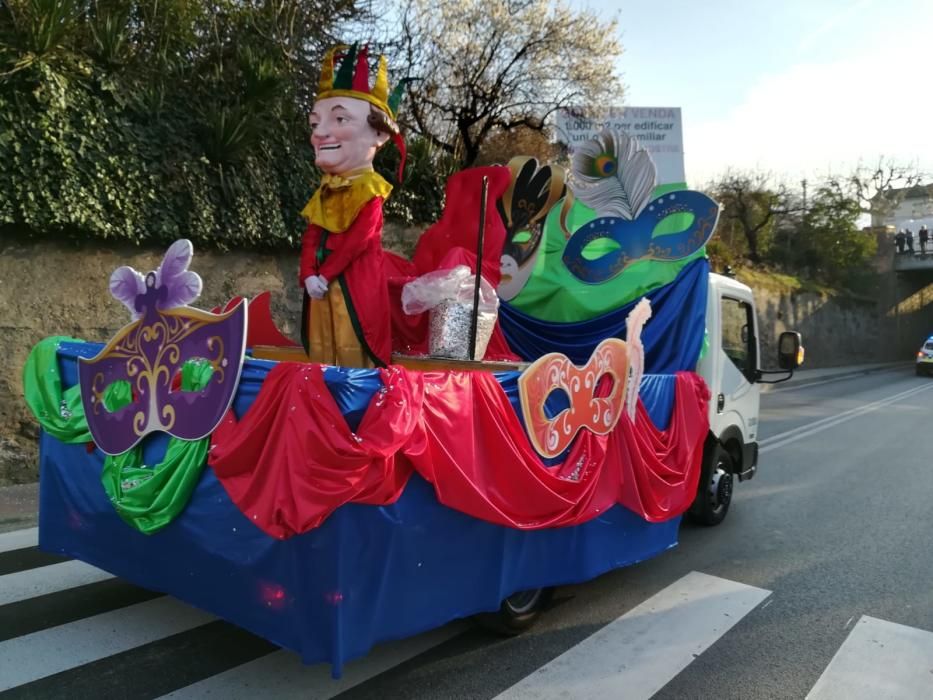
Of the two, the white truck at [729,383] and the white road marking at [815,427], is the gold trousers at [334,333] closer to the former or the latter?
the white truck at [729,383]

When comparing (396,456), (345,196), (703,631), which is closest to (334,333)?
(345,196)

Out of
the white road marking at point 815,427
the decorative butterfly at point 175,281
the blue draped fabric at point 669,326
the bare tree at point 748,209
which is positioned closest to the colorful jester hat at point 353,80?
the decorative butterfly at point 175,281

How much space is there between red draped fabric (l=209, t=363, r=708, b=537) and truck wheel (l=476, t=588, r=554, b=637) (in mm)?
528

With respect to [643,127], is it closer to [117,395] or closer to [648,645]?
[648,645]

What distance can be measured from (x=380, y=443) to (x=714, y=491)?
408 centimetres

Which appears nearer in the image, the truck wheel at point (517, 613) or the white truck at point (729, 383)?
the truck wheel at point (517, 613)

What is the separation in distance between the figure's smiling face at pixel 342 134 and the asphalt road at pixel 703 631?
8.65 feet

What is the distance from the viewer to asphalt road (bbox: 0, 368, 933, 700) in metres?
3.14

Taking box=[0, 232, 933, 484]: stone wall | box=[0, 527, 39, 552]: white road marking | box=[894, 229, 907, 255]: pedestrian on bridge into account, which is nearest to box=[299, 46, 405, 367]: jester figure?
box=[0, 527, 39, 552]: white road marking

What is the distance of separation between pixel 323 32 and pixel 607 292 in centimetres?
826

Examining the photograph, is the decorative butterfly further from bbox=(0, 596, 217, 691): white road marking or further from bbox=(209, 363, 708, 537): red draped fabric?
bbox=(0, 596, 217, 691): white road marking

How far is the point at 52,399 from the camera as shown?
12.0 ft

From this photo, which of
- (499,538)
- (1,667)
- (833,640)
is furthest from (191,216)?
(833,640)

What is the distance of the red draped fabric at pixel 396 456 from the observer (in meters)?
2.49
